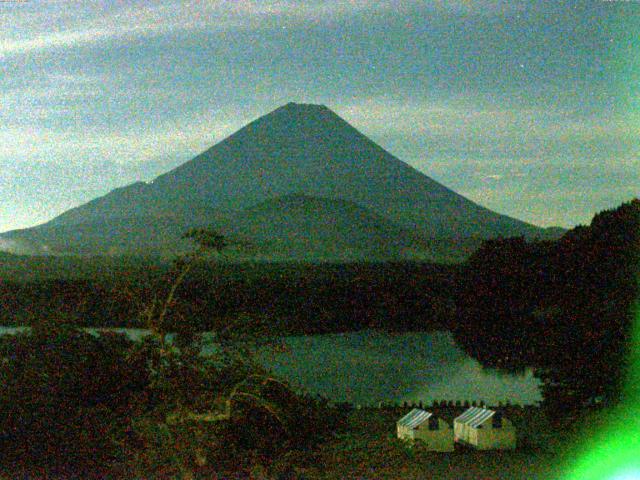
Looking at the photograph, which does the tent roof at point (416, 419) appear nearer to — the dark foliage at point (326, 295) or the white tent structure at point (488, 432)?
the white tent structure at point (488, 432)

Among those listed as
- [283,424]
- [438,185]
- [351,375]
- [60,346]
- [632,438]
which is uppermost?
[438,185]

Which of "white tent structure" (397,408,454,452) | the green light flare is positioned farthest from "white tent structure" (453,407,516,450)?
the green light flare

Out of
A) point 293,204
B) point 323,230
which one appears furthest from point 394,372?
point 293,204

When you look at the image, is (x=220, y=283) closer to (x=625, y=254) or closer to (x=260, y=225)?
(x=625, y=254)

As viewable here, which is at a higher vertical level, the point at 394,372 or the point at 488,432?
the point at 488,432

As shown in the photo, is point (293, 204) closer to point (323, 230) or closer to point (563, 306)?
A: point (323, 230)

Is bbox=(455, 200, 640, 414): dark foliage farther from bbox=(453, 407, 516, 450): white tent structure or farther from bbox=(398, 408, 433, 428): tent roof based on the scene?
bbox=(398, 408, 433, 428): tent roof

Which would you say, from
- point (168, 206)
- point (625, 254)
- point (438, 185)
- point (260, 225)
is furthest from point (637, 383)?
point (438, 185)
